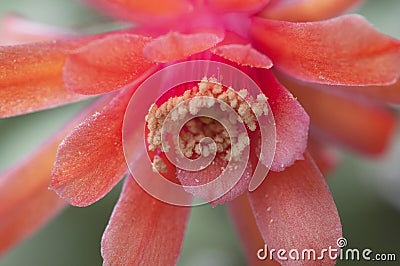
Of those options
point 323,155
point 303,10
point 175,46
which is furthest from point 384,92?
point 175,46

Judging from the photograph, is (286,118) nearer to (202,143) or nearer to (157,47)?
(202,143)

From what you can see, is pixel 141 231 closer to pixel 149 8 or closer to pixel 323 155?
pixel 149 8

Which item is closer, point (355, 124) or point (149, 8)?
point (149, 8)

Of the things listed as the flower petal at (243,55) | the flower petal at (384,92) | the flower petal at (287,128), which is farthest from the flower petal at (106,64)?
the flower petal at (384,92)

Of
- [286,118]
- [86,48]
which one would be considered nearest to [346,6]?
[286,118]

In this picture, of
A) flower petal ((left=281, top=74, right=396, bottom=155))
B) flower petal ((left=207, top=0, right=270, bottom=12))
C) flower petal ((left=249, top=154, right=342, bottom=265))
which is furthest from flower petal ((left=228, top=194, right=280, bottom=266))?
flower petal ((left=207, top=0, right=270, bottom=12))

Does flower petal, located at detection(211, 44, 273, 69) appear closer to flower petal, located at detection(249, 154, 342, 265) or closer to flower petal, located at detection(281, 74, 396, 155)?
flower petal, located at detection(249, 154, 342, 265)

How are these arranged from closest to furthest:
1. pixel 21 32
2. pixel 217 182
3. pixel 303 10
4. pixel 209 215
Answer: pixel 217 182, pixel 303 10, pixel 21 32, pixel 209 215
